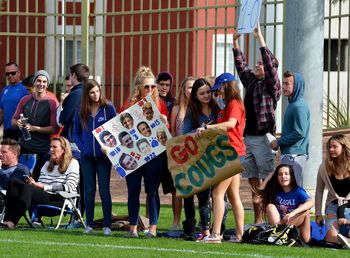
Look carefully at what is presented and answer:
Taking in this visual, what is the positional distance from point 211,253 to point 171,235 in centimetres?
199

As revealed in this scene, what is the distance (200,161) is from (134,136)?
3.65ft

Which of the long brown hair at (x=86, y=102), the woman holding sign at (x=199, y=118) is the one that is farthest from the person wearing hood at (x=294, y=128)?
the long brown hair at (x=86, y=102)

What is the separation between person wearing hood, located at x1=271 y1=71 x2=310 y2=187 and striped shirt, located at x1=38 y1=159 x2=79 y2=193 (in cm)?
246

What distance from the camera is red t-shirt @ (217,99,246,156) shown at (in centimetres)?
1473

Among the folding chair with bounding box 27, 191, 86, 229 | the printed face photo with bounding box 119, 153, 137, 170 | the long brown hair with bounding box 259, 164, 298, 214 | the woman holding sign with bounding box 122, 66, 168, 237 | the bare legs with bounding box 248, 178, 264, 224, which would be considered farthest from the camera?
the folding chair with bounding box 27, 191, 86, 229

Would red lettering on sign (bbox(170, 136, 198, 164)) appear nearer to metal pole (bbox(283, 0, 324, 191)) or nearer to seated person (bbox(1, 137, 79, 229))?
seated person (bbox(1, 137, 79, 229))

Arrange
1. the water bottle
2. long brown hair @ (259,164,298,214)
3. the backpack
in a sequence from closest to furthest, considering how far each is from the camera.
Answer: the backpack < long brown hair @ (259,164,298,214) < the water bottle

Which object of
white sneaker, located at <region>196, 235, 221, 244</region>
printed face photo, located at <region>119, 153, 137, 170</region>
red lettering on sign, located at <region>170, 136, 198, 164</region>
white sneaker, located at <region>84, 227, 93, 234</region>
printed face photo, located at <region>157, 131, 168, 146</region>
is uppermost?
printed face photo, located at <region>157, 131, 168, 146</region>

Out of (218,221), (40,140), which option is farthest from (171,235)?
(40,140)

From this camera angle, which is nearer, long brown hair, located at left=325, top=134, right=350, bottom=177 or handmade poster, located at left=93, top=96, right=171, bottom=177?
long brown hair, located at left=325, top=134, right=350, bottom=177

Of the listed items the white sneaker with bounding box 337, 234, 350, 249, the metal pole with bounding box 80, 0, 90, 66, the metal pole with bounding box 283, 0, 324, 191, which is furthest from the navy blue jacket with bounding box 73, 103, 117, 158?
the metal pole with bounding box 80, 0, 90, 66

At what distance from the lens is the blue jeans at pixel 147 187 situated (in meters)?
15.4

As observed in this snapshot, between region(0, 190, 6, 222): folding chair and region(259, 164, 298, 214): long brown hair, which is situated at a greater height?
region(259, 164, 298, 214): long brown hair

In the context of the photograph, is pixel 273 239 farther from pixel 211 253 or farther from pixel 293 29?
pixel 293 29
